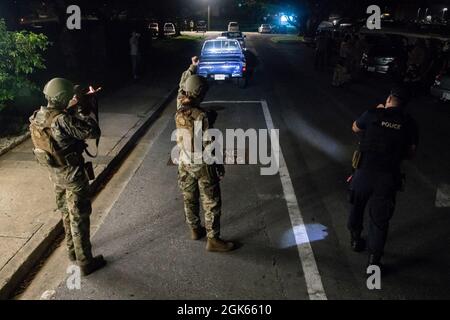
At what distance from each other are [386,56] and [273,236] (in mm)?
13769

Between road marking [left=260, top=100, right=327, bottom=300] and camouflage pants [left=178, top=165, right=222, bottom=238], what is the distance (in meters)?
1.01

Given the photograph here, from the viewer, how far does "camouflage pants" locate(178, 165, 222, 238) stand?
4188 mm

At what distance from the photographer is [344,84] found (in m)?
14.9

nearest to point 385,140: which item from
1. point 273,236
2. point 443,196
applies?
point 273,236

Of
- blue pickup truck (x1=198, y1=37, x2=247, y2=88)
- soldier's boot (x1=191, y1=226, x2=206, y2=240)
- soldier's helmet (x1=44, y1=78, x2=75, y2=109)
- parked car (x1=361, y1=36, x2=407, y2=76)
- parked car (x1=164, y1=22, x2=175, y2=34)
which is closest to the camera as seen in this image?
soldier's helmet (x1=44, y1=78, x2=75, y2=109)

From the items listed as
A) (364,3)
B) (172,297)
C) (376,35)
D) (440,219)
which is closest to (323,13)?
(364,3)

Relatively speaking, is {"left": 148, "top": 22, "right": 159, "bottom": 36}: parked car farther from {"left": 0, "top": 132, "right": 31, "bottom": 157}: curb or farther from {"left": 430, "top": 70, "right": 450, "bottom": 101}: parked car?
{"left": 0, "top": 132, "right": 31, "bottom": 157}: curb

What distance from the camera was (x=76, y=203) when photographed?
389cm

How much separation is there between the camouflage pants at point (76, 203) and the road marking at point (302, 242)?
2.31 meters

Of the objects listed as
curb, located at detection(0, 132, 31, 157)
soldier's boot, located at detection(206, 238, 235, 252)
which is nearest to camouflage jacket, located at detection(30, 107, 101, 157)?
soldier's boot, located at detection(206, 238, 235, 252)

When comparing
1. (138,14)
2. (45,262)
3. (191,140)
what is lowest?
(45,262)

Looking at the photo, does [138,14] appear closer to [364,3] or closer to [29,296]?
[29,296]

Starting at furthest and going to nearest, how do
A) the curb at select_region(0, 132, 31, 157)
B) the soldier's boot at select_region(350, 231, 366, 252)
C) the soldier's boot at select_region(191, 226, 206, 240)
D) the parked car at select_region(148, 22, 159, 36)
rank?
the parked car at select_region(148, 22, 159, 36), the curb at select_region(0, 132, 31, 157), the soldier's boot at select_region(191, 226, 206, 240), the soldier's boot at select_region(350, 231, 366, 252)

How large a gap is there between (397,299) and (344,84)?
40.7ft
